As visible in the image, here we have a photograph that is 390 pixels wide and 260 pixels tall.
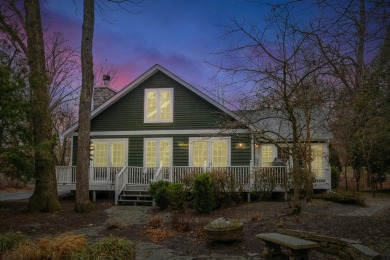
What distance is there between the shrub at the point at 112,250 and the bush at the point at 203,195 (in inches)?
298

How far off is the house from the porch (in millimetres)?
54

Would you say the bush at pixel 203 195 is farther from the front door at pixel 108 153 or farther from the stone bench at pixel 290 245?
the front door at pixel 108 153

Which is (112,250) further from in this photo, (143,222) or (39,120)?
(39,120)

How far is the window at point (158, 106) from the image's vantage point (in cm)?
1998

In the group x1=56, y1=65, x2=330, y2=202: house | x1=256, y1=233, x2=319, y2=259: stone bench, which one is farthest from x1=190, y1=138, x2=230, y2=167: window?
x1=256, y1=233, x2=319, y2=259: stone bench

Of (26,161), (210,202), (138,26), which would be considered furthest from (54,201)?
(138,26)

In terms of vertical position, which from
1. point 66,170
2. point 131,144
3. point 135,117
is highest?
point 135,117

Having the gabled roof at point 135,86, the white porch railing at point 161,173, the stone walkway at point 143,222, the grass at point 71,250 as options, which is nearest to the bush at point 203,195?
the stone walkway at point 143,222

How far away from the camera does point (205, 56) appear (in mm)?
9492

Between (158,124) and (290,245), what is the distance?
1451cm

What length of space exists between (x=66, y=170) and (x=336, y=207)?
508 inches

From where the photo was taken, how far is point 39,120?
14531 mm

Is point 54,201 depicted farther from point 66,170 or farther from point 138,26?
point 138,26

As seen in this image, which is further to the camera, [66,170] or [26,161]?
[66,170]
